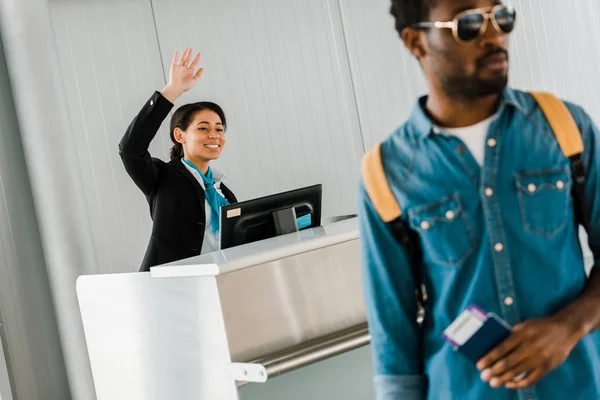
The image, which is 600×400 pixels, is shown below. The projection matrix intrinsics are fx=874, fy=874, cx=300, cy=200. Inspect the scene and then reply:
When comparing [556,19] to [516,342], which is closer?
[516,342]

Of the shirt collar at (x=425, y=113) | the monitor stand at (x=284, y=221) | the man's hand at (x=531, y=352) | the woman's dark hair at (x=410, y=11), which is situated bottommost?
the man's hand at (x=531, y=352)

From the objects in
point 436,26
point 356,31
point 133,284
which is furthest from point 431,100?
point 356,31

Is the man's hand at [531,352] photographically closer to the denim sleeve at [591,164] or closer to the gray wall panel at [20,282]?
the denim sleeve at [591,164]

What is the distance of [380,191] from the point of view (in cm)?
111

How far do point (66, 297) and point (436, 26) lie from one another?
11.7 ft

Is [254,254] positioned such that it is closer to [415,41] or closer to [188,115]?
[415,41]

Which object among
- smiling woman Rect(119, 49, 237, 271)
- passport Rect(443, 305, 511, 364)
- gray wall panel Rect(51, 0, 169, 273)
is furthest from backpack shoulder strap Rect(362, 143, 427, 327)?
gray wall panel Rect(51, 0, 169, 273)

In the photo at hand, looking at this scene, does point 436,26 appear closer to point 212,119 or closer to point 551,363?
point 551,363

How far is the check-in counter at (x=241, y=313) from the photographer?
95.5 inches

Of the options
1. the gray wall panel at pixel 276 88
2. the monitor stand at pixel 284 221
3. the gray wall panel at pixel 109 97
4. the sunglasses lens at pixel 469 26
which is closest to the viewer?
the sunglasses lens at pixel 469 26

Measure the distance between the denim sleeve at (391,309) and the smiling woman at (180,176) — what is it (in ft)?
7.56

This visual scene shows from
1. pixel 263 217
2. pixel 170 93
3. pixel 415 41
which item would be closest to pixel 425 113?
pixel 415 41

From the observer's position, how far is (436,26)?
3.41 ft

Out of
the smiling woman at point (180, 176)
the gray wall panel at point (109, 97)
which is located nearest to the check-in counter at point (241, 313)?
the smiling woman at point (180, 176)
